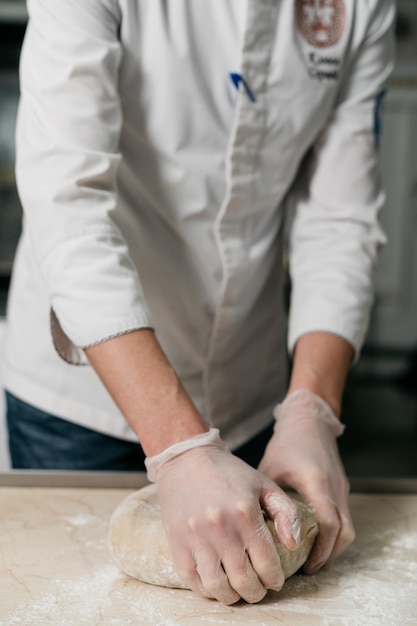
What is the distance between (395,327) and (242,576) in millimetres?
2912

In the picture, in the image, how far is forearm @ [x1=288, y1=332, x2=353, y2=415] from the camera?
1.14 metres

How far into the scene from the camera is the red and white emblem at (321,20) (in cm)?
121

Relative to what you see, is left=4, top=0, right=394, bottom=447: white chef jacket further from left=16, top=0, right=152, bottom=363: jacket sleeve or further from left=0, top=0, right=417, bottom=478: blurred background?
left=0, top=0, right=417, bottom=478: blurred background

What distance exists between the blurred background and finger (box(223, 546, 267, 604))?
7.24ft

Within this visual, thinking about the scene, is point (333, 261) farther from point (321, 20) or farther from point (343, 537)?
point (343, 537)

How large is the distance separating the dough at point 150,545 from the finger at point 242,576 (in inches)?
1.8

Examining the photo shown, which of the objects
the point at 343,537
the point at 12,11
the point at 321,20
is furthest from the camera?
the point at 12,11

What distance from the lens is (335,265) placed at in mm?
1273

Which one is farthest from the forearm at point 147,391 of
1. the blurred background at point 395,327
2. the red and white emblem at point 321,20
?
the blurred background at point 395,327

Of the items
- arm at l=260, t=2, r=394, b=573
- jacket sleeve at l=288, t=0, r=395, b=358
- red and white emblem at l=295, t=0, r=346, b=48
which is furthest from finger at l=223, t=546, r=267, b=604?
red and white emblem at l=295, t=0, r=346, b=48

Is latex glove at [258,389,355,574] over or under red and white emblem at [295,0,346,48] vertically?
under

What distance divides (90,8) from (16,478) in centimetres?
66

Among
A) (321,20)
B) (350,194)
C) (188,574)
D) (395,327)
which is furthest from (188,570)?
(395,327)

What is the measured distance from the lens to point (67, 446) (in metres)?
1.29
